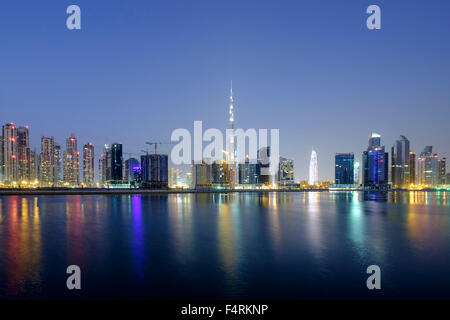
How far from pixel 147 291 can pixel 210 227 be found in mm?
22238

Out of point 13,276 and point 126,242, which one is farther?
point 126,242

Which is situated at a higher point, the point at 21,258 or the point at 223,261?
the point at 21,258

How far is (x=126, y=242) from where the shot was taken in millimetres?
27547

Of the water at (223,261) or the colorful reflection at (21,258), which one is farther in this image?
the colorful reflection at (21,258)

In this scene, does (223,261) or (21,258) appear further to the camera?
(21,258)

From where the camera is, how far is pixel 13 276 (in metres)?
16.7

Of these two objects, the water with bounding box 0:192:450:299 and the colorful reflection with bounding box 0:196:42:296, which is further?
the colorful reflection with bounding box 0:196:42:296
